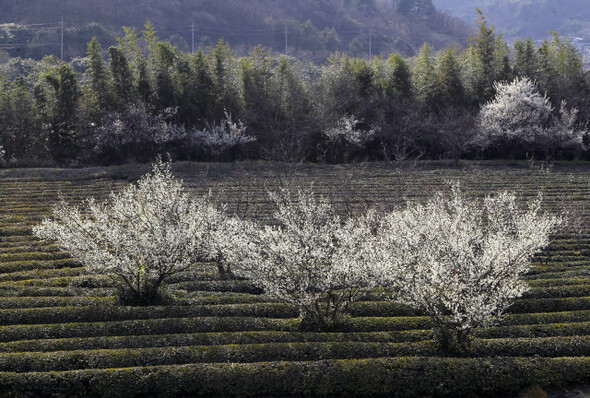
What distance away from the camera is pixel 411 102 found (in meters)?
57.8

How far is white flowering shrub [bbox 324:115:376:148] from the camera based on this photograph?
52.6 metres

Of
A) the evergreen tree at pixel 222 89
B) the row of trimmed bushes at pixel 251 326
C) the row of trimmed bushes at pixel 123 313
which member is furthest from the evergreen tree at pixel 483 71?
the row of trimmed bushes at pixel 123 313

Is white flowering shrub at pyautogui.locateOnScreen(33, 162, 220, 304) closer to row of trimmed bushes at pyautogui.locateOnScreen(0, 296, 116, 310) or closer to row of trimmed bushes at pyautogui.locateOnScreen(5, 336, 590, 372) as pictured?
row of trimmed bushes at pyautogui.locateOnScreen(0, 296, 116, 310)

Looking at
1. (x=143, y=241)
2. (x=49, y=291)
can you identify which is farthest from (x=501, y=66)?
(x=49, y=291)

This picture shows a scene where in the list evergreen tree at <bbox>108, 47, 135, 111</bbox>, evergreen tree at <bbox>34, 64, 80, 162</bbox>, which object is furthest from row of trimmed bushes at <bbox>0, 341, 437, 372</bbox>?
evergreen tree at <bbox>108, 47, 135, 111</bbox>

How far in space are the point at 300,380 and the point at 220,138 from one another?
39564mm

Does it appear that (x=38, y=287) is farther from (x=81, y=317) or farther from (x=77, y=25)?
(x=77, y=25)

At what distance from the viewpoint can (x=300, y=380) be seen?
14.1m

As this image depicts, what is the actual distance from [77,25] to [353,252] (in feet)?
362

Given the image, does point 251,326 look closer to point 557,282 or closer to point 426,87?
point 557,282

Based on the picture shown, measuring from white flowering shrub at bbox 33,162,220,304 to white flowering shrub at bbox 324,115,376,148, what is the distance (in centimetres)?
3350

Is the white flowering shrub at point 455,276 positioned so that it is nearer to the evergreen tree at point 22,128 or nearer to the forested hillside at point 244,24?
the evergreen tree at point 22,128

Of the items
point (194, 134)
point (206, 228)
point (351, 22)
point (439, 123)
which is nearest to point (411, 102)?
point (439, 123)

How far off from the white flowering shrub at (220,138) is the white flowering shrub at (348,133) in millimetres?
8043
